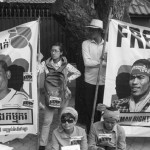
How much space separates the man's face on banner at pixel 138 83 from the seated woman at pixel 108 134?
1.15 metres

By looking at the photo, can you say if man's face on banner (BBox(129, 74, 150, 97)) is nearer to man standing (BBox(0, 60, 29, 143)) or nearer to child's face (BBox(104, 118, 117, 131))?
child's face (BBox(104, 118, 117, 131))

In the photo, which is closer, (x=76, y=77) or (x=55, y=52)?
(x=55, y=52)

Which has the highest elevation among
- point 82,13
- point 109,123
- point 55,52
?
point 82,13

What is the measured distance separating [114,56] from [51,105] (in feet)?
3.77

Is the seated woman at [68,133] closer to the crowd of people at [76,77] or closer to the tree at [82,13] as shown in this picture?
the crowd of people at [76,77]

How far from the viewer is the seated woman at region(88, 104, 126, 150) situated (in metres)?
4.34

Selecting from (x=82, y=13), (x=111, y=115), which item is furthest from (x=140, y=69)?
(x=82, y=13)

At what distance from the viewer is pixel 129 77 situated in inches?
217

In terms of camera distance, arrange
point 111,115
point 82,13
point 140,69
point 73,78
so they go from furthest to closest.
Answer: point 82,13 → point 140,69 → point 73,78 → point 111,115

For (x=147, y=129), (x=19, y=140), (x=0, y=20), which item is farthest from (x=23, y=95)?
(x=0, y=20)

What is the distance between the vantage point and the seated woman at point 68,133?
167 inches

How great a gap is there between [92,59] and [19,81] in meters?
1.11

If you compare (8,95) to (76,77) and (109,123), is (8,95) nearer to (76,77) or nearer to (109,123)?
(76,77)

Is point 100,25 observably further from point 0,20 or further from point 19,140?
point 0,20
